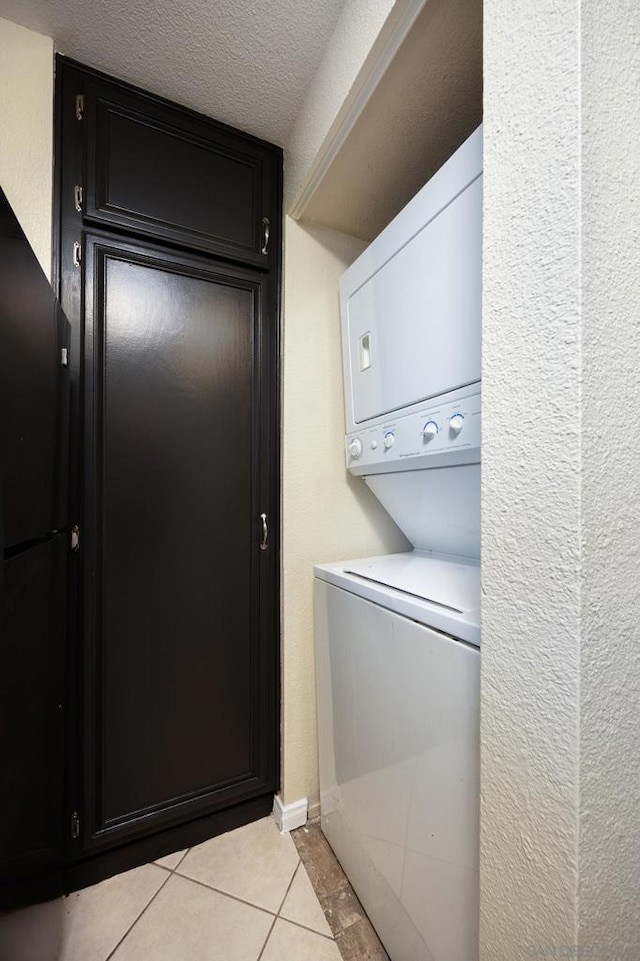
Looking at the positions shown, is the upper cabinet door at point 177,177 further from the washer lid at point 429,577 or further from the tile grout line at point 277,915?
the tile grout line at point 277,915

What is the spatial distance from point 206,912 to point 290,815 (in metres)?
0.39

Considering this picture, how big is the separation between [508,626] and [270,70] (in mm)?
1865

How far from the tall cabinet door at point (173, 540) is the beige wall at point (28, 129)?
144mm

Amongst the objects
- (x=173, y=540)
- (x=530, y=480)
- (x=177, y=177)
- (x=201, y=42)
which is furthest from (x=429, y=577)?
(x=201, y=42)

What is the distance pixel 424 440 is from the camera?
1075mm

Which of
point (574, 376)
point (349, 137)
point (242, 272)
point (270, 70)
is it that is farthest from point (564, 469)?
point (270, 70)

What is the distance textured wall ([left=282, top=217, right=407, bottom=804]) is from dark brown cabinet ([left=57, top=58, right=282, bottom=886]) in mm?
82

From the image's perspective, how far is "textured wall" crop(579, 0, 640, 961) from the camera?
0.52m

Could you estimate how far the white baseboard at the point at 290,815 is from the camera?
1.47 m

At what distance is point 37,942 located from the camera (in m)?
0.87

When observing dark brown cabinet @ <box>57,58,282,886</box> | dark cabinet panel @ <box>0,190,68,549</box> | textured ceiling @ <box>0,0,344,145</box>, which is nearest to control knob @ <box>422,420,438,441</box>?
dark brown cabinet @ <box>57,58,282,886</box>

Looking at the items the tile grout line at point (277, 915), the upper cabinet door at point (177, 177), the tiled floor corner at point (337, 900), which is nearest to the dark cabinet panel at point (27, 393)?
the upper cabinet door at point (177, 177)

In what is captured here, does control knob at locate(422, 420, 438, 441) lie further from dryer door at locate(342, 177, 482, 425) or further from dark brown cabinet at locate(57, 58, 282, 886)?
A: dark brown cabinet at locate(57, 58, 282, 886)

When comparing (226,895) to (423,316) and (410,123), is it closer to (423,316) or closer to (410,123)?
(423,316)
